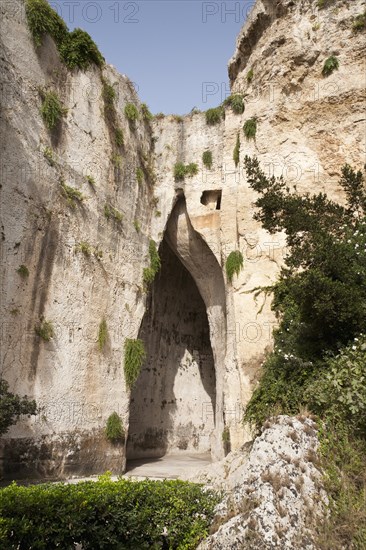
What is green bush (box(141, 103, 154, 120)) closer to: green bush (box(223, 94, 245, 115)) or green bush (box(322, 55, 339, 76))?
green bush (box(223, 94, 245, 115))

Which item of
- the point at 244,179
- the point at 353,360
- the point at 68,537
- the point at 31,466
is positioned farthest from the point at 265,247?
the point at 68,537

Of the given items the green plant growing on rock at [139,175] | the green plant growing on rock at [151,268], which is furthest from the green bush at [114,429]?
the green plant growing on rock at [139,175]

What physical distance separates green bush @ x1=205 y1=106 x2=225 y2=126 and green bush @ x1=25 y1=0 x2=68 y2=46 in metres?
6.35

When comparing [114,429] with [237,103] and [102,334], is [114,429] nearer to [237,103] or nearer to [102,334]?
[102,334]

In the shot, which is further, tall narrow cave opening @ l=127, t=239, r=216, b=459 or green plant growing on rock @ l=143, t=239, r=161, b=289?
tall narrow cave opening @ l=127, t=239, r=216, b=459

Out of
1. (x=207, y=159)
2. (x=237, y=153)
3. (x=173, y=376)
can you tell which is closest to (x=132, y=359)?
(x=173, y=376)

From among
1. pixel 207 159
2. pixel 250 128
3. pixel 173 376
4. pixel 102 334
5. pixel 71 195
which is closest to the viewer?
pixel 71 195

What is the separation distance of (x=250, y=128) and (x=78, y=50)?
589 centimetres

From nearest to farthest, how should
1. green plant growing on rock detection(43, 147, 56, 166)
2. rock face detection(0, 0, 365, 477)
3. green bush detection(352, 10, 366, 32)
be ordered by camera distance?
1. rock face detection(0, 0, 365, 477)
2. green plant growing on rock detection(43, 147, 56, 166)
3. green bush detection(352, 10, 366, 32)

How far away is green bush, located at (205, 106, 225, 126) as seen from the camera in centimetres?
1725

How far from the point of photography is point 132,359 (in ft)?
46.1

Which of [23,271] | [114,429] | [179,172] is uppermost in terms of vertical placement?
[179,172]

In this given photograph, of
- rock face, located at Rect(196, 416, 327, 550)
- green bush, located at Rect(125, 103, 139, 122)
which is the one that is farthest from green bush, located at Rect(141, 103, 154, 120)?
rock face, located at Rect(196, 416, 327, 550)

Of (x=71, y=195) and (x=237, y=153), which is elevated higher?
(x=237, y=153)
